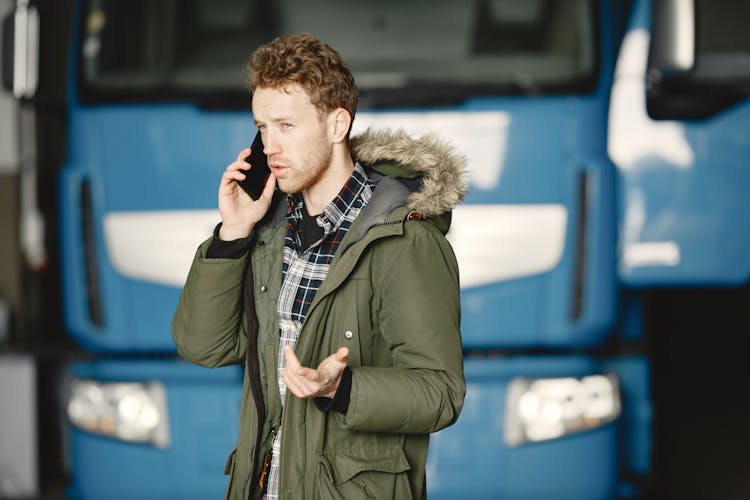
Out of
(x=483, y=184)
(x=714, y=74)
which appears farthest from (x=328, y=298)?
(x=714, y=74)

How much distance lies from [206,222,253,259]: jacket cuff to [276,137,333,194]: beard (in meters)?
0.16

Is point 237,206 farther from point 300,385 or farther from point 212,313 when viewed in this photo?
point 300,385

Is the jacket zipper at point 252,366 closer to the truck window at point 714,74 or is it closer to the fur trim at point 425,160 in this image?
the fur trim at point 425,160

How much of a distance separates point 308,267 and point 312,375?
0.38m

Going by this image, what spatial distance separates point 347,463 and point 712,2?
2.30 meters

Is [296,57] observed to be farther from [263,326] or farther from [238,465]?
[238,465]

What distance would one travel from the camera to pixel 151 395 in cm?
348

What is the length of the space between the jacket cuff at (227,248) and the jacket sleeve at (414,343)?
295 millimetres

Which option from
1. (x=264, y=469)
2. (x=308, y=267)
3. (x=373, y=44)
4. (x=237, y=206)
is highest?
(x=373, y=44)

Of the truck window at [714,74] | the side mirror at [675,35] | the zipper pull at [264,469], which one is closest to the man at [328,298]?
the zipper pull at [264,469]

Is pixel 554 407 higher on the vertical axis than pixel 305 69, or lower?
lower

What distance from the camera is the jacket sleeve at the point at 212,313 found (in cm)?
195

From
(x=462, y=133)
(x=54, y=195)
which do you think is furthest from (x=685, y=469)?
(x=54, y=195)

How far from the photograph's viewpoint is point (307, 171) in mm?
1900
